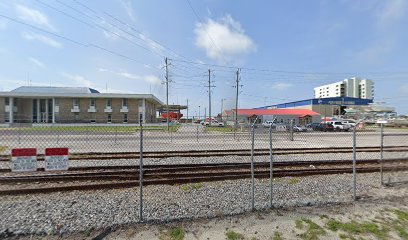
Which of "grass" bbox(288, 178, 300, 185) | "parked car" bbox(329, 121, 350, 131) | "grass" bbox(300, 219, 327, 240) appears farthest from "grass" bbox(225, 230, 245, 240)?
"parked car" bbox(329, 121, 350, 131)

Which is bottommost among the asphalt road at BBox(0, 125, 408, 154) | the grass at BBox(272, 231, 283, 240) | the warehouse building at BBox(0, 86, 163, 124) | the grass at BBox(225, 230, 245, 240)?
the asphalt road at BBox(0, 125, 408, 154)

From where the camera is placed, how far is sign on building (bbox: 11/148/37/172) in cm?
457

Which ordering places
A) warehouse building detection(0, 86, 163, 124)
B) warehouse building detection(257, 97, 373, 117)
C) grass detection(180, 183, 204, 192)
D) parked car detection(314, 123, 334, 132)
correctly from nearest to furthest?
grass detection(180, 183, 204, 192), parked car detection(314, 123, 334, 132), warehouse building detection(0, 86, 163, 124), warehouse building detection(257, 97, 373, 117)

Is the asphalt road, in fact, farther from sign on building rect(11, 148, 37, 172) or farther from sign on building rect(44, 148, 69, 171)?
sign on building rect(44, 148, 69, 171)

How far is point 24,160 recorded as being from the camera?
4.62 metres

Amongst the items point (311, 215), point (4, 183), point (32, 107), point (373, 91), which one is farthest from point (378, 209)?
point (373, 91)

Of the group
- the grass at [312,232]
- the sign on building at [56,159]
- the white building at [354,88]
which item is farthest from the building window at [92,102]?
the white building at [354,88]

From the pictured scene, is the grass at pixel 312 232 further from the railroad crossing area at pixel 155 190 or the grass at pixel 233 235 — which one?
the grass at pixel 233 235

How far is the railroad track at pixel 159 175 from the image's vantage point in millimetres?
7352

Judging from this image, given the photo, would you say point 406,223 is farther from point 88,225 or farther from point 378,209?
point 88,225

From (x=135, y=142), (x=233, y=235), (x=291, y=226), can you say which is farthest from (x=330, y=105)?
(x=233, y=235)

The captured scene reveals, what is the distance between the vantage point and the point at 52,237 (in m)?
4.21

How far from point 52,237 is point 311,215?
5191 mm

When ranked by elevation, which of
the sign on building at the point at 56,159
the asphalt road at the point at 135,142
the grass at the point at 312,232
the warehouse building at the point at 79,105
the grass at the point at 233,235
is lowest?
the asphalt road at the point at 135,142
